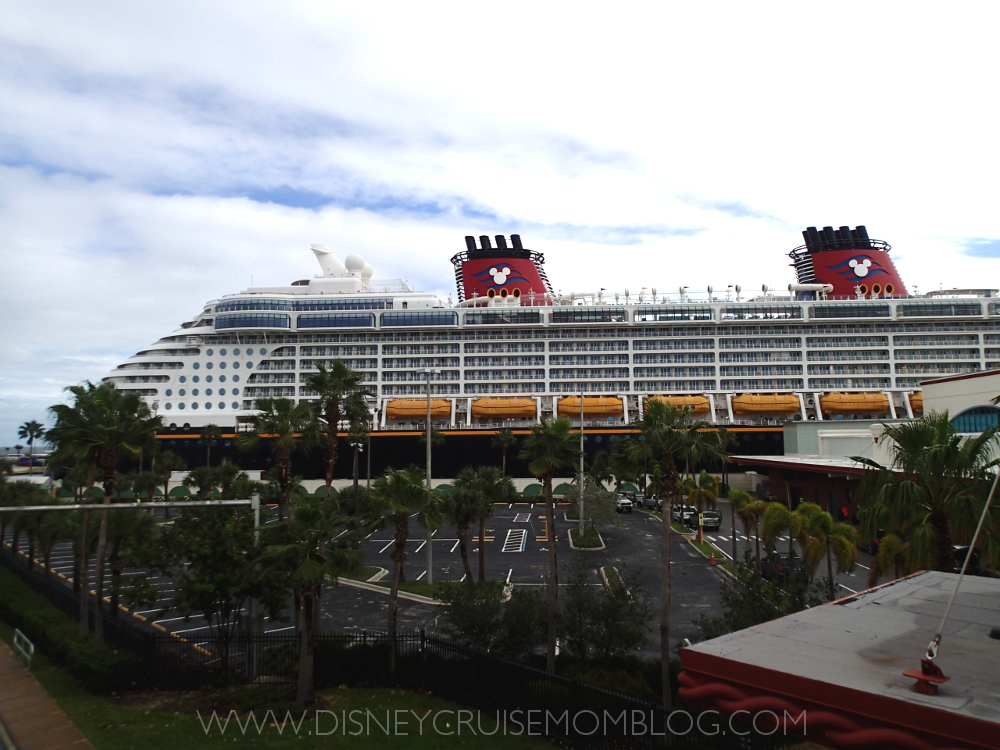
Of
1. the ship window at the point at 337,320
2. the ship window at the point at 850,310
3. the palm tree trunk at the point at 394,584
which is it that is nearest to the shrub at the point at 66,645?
the palm tree trunk at the point at 394,584

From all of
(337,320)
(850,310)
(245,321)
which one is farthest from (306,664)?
(850,310)

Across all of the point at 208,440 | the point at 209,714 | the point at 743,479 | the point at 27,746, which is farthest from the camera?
the point at 743,479

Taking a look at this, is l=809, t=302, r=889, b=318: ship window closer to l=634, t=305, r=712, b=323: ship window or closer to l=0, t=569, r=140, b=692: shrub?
l=634, t=305, r=712, b=323: ship window

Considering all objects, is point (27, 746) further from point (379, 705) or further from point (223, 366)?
point (223, 366)

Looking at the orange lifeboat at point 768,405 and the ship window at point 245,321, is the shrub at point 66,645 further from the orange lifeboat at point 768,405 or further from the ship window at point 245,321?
the orange lifeboat at point 768,405

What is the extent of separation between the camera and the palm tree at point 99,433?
17906 mm

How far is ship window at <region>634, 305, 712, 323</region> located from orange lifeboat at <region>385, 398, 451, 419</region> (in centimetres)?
1968

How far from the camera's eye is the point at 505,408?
182 feet

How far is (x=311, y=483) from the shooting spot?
2192 inches

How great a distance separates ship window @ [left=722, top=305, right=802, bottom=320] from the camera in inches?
2282

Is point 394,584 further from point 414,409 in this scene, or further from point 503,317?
point 503,317

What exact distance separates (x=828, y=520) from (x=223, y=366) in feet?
172

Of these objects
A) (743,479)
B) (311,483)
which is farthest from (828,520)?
(311,483)

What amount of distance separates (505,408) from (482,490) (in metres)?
30.3
